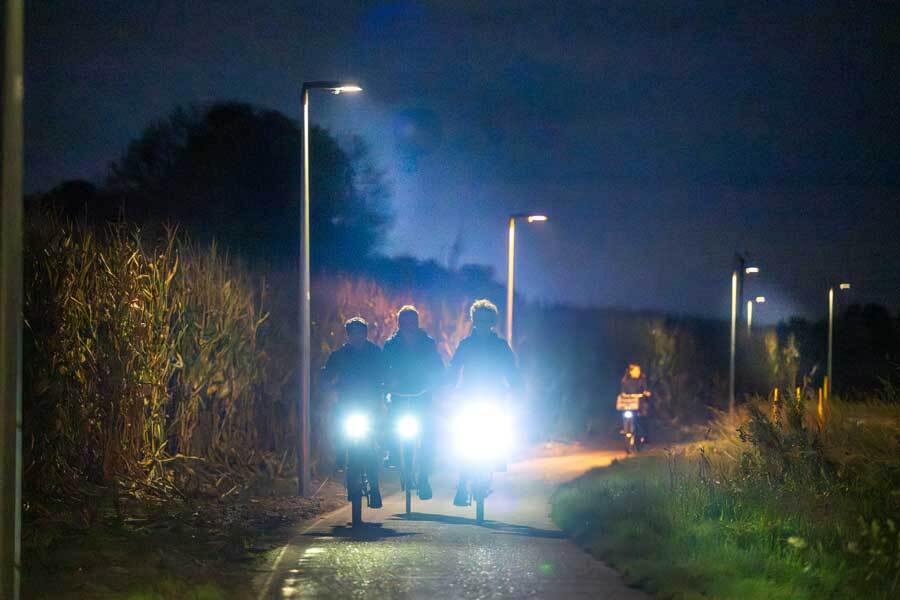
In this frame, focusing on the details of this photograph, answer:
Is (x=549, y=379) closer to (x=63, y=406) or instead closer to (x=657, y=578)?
(x=63, y=406)

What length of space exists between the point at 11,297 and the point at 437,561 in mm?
4620

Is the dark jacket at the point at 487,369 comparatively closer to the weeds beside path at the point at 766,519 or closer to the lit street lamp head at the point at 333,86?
the weeds beside path at the point at 766,519

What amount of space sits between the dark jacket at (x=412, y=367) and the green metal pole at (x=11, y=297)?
6000mm

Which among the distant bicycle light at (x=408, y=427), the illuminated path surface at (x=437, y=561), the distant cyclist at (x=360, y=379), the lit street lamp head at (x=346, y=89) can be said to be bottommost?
the illuminated path surface at (x=437, y=561)

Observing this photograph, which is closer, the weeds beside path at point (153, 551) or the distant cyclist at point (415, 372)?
the weeds beside path at point (153, 551)

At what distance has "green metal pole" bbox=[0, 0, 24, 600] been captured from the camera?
6.85m

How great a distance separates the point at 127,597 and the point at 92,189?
40.8m

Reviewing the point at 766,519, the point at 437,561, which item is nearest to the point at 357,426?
the point at 437,561

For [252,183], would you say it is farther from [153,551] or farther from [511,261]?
[153,551]

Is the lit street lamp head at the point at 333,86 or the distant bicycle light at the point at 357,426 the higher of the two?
the lit street lamp head at the point at 333,86

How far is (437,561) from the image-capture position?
398 inches

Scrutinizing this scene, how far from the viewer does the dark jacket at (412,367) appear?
12.7 m

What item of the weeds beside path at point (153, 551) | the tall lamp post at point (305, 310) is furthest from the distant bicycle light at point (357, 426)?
the tall lamp post at point (305, 310)

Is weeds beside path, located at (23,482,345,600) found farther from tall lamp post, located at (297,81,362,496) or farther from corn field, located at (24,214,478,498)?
tall lamp post, located at (297,81,362,496)
